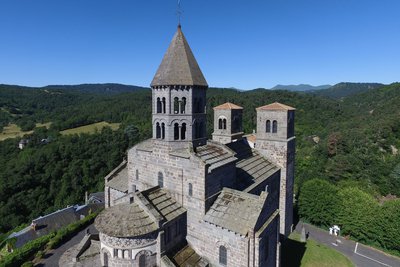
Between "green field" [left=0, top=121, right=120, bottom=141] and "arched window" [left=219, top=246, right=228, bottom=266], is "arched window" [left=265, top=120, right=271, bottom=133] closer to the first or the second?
"arched window" [left=219, top=246, right=228, bottom=266]

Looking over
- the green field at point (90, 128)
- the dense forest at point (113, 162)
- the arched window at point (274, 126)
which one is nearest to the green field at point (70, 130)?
the green field at point (90, 128)

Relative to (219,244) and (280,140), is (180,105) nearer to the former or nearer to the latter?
(219,244)

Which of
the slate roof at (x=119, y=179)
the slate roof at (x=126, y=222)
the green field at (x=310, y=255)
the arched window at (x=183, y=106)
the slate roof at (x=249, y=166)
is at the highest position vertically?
the arched window at (x=183, y=106)

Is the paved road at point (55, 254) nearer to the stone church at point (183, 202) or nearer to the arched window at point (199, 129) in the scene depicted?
the stone church at point (183, 202)

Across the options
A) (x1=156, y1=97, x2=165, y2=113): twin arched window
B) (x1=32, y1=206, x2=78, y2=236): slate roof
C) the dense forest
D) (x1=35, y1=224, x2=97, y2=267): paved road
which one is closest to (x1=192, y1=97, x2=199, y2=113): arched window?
(x1=156, y1=97, x2=165, y2=113): twin arched window

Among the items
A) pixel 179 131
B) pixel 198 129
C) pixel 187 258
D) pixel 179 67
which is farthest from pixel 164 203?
pixel 179 67

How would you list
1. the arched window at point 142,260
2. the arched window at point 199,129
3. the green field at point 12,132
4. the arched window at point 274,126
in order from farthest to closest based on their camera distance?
the green field at point 12,132, the arched window at point 274,126, the arched window at point 199,129, the arched window at point 142,260
